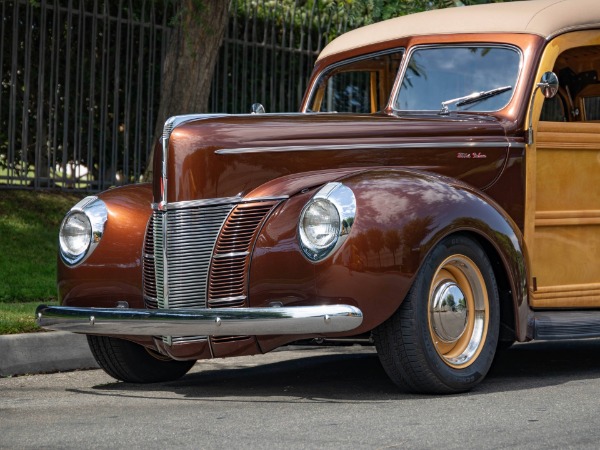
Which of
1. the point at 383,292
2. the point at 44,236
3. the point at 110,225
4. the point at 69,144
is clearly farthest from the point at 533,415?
the point at 69,144

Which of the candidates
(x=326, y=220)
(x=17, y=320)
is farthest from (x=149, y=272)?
(x=17, y=320)

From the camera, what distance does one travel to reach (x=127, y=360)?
6.69 meters

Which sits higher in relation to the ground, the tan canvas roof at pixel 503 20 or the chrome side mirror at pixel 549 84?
the tan canvas roof at pixel 503 20

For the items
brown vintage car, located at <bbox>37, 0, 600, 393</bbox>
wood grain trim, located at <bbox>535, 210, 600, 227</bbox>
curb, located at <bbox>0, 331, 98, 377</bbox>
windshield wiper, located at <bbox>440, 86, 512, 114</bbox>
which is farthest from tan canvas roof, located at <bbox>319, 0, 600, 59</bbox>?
curb, located at <bbox>0, 331, 98, 377</bbox>

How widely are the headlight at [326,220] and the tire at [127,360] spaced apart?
131 cm

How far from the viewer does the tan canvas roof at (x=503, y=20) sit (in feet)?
23.1

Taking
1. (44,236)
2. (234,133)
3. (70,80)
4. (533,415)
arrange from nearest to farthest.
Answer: (533,415)
(234,133)
(44,236)
(70,80)

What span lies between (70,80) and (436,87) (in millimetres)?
5859

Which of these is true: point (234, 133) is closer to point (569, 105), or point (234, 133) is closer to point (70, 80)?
point (569, 105)

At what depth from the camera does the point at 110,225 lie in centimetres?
644

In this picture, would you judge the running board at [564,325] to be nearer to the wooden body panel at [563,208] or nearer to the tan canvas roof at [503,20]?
the wooden body panel at [563,208]

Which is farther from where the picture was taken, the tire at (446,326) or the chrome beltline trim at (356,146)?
the chrome beltline trim at (356,146)

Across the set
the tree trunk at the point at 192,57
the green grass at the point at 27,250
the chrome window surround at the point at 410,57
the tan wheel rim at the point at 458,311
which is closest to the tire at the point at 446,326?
the tan wheel rim at the point at 458,311

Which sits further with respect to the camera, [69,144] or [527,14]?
[69,144]
